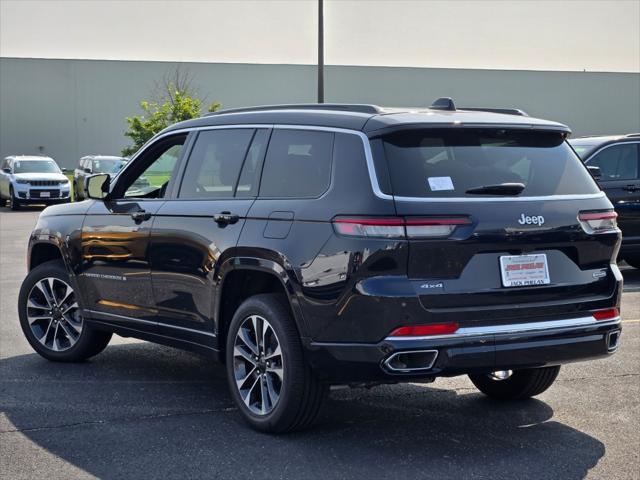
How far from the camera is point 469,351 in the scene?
17.5 feet

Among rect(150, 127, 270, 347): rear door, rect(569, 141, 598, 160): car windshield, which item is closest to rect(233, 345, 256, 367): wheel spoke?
rect(150, 127, 270, 347): rear door

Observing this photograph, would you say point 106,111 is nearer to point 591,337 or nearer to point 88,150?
point 88,150

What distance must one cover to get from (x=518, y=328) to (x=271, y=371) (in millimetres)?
1405

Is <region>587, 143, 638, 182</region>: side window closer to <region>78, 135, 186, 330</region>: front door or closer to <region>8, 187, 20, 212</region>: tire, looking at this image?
<region>78, 135, 186, 330</region>: front door

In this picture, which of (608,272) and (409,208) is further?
(608,272)

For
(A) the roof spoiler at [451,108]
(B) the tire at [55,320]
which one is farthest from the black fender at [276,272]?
(B) the tire at [55,320]

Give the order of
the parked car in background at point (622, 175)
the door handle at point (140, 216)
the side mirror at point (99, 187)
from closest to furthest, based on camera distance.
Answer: the door handle at point (140, 216) → the side mirror at point (99, 187) → the parked car in background at point (622, 175)

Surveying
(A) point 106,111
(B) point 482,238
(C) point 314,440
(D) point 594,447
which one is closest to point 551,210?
(B) point 482,238

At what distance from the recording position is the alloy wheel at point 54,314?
318 inches

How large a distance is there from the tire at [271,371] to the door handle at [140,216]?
1215 millimetres

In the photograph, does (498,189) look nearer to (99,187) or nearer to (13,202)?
(99,187)

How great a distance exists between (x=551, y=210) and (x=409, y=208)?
2.83 ft

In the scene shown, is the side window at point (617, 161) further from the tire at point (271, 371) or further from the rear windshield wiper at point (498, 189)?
the tire at point (271, 371)

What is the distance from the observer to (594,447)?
577 centimetres
